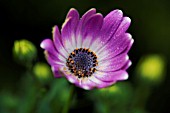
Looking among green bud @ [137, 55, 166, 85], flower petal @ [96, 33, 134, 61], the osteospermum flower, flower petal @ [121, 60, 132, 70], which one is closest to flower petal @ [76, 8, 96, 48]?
the osteospermum flower

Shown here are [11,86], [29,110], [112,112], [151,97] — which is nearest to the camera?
[29,110]

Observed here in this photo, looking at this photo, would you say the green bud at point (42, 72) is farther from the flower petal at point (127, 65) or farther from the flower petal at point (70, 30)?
the flower petal at point (127, 65)

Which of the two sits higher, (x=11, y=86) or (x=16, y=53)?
(x=16, y=53)

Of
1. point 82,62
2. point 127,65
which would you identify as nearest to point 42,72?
point 82,62

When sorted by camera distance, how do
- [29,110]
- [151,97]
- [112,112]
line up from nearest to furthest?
[29,110] → [112,112] → [151,97]

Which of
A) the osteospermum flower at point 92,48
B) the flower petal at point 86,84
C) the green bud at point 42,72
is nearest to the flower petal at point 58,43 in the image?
the osteospermum flower at point 92,48

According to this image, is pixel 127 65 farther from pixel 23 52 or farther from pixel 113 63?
pixel 23 52

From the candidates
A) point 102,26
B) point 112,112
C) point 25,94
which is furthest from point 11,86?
point 102,26

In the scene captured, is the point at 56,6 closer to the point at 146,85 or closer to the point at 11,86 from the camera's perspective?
the point at 11,86
